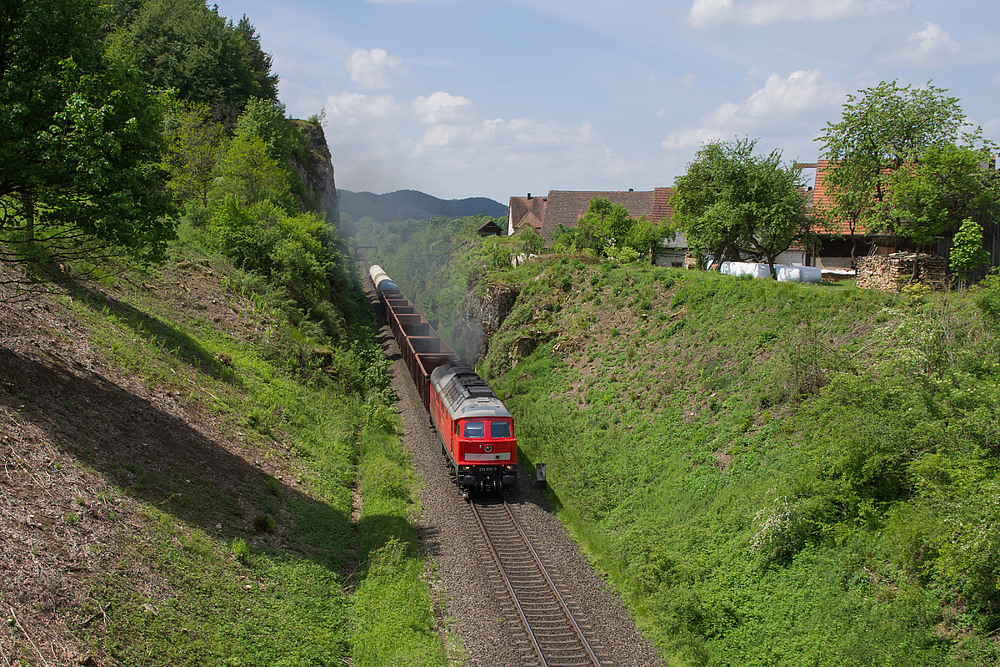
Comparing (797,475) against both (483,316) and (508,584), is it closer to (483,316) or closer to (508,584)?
(508,584)

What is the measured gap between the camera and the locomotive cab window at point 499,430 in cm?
2023

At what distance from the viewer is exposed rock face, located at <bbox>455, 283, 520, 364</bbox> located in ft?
123

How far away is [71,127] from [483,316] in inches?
1130

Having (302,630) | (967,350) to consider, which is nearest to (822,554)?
(967,350)

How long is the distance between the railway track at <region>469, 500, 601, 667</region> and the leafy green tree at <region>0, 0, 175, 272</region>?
11947 millimetres

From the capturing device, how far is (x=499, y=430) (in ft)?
66.7

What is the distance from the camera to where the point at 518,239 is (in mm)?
55500

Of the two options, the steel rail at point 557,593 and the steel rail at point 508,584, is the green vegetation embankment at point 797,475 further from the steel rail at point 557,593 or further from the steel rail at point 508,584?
the steel rail at point 508,584

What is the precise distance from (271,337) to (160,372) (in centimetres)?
941

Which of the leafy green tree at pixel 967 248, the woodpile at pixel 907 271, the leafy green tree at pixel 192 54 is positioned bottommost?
the woodpile at pixel 907 271

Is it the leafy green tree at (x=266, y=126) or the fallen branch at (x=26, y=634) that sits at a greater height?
the leafy green tree at (x=266, y=126)

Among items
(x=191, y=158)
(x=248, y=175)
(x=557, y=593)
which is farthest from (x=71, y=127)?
(x=248, y=175)

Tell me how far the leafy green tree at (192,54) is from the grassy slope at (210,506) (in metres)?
34.3

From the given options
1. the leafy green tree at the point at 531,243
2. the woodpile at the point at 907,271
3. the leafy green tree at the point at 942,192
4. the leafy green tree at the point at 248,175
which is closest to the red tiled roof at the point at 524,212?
the leafy green tree at the point at 531,243
